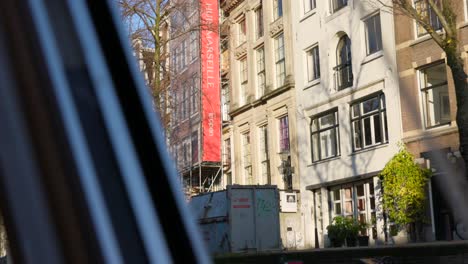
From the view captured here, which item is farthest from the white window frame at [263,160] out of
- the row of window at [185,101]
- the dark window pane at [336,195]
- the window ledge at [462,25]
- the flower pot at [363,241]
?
the window ledge at [462,25]

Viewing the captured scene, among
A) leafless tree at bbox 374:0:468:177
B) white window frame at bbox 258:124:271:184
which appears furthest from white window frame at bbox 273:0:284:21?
leafless tree at bbox 374:0:468:177

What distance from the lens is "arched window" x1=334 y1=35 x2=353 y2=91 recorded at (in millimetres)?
1983

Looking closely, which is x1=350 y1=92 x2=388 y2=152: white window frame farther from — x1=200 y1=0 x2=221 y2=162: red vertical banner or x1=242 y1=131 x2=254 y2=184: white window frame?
x1=200 y1=0 x2=221 y2=162: red vertical banner

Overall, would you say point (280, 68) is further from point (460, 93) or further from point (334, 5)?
point (460, 93)

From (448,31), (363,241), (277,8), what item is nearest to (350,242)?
(363,241)

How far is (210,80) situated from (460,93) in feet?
5.08

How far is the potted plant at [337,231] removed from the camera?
5.19 ft

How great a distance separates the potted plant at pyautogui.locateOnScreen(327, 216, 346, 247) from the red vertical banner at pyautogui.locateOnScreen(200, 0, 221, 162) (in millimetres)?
381

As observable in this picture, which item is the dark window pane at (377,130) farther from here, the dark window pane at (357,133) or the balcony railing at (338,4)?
the balcony railing at (338,4)

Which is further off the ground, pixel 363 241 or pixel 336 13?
pixel 336 13

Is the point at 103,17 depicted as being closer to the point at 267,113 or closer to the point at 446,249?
the point at 446,249

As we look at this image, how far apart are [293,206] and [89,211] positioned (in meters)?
1.60

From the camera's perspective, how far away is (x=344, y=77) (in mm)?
2010

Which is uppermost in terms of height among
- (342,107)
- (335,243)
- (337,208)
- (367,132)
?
(342,107)
